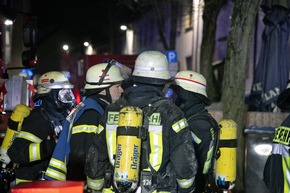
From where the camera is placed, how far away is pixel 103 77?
609 cm

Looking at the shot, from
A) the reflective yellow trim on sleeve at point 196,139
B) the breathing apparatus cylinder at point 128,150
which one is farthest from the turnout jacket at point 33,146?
the breathing apparatus cylinder at point 128,150

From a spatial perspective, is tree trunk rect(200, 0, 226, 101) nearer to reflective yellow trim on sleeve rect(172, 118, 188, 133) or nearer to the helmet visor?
the helmet visor

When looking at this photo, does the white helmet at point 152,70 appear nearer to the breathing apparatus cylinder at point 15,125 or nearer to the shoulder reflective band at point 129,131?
the shoulder reflective band at point 129,131

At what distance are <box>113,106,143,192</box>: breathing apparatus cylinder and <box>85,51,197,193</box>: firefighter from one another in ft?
0.22

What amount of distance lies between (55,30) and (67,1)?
710 centimetres

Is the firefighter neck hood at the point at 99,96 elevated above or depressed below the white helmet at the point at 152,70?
below

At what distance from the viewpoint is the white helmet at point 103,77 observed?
240 inches

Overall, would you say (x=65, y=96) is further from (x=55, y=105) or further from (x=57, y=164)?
(x=57, y=164)

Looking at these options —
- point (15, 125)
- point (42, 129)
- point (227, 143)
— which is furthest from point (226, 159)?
point (15, 125)

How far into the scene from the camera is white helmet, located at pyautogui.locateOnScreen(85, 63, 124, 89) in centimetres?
609

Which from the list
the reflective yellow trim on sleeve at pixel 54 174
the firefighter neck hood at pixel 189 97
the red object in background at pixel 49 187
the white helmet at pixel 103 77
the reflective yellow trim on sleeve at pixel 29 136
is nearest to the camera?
the red object in background at pixel 49 187

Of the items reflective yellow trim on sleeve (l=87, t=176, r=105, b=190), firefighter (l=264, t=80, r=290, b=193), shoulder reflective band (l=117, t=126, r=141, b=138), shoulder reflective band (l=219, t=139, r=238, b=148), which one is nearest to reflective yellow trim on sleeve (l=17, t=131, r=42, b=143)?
reflective yellow trim on sleeve (l=87, t=176, r=105, b=190)

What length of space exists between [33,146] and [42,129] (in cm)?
24

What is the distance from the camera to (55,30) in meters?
49.5
